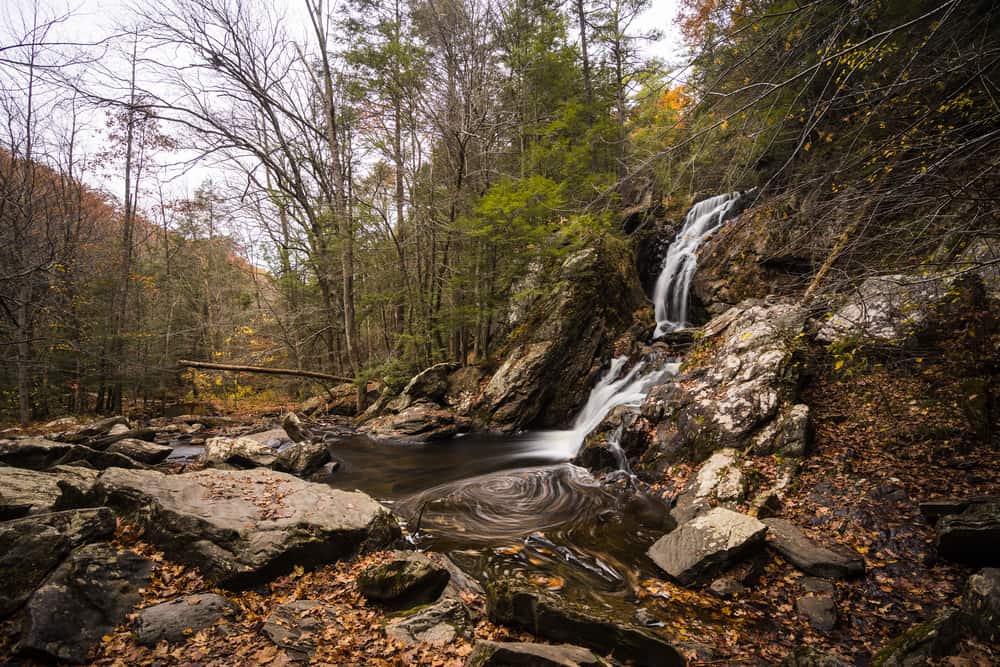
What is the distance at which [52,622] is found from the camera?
2.64 metres

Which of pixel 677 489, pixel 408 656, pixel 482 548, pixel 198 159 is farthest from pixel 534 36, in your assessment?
pixel 408 656

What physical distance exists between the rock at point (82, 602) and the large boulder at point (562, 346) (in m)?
8.68

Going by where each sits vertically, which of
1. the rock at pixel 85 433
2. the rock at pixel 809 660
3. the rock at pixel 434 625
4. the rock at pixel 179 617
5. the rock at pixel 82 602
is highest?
the rock at pixel 85 433

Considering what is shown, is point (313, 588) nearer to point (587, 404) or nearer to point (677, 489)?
point (677, 489)

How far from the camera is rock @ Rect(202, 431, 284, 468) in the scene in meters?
7.89

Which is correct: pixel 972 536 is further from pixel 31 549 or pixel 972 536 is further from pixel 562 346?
pixel 562 346

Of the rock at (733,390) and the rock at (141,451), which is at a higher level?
the rock at (733,390)

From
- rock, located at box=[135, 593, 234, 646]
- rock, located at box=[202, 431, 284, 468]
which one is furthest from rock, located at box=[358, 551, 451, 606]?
rock, located at box=[202, 431, 284, 468]

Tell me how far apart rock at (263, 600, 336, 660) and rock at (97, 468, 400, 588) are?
2.10 feet

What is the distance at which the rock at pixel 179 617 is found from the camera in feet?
9.17

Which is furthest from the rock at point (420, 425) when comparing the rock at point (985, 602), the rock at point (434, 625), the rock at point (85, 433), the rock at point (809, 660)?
the rock at point (985, 602)

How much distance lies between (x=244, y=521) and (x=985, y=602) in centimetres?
615

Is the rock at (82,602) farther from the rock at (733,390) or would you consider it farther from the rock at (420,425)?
the rock at (420,425)

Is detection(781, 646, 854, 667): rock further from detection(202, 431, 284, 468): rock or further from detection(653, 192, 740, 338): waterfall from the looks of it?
detection(653, 192, 740, 338): waterfall
